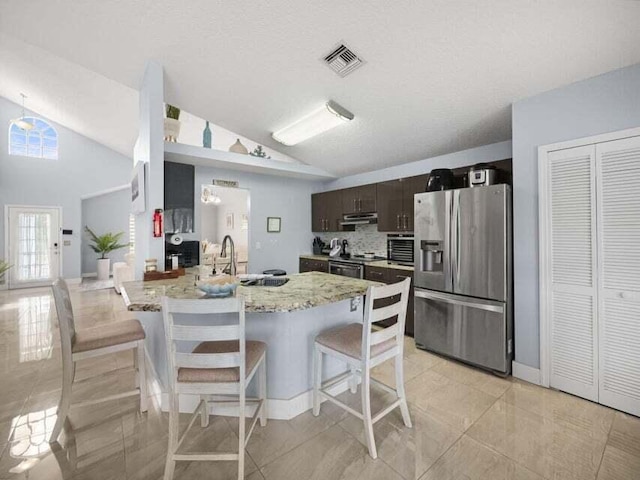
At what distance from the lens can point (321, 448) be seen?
1.66 meters

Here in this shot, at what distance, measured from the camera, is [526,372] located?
2439 mm

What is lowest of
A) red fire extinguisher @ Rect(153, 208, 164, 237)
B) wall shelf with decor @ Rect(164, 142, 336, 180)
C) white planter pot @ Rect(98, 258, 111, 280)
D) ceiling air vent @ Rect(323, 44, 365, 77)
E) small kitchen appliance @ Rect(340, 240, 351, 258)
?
white planter pot @ Rect(98, 258, 111, 280)

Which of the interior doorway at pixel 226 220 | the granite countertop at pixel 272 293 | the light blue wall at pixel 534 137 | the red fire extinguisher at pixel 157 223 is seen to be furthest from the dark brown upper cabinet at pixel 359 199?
the interior doorway at pixel 226 220

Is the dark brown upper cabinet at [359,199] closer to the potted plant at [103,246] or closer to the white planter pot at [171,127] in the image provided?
the white planter pot at [171,127]

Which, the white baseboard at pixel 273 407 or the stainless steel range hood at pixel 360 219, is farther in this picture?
the stainless steel range hood at pixel 360 219

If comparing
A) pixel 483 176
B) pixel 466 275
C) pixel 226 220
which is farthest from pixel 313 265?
pixel 226 220

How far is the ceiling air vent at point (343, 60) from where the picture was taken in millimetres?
2225

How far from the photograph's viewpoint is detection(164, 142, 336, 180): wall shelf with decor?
3538 mm

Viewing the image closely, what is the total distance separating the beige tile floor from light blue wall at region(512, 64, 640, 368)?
552mm

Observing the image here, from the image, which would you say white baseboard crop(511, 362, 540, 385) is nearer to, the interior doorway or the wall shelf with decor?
the wall shelf with decor

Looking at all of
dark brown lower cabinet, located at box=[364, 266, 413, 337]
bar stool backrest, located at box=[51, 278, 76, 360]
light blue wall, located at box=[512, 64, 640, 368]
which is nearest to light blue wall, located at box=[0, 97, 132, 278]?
bar stool backrest, located at box=[51, 278, 76, 360]

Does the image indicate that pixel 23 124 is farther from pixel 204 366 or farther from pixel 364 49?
pixel 204 366

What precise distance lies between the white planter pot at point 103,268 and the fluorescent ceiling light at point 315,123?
6.85m

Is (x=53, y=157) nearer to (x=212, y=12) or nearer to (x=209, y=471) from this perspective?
A: (x=212, y=12)
